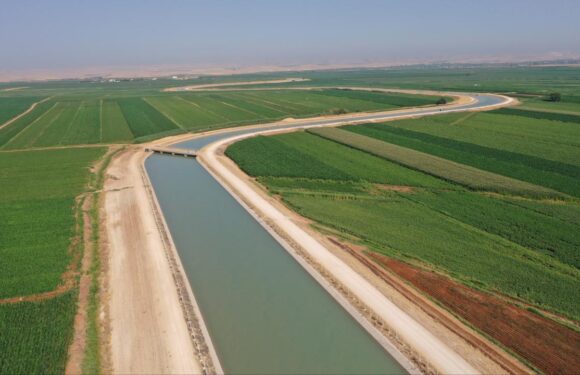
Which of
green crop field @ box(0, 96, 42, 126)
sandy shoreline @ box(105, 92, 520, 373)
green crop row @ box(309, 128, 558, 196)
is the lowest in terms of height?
sandy shoreline @ box(105, 92, 520, 373)

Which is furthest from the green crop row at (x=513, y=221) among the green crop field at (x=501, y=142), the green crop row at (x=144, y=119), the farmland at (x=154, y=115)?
the green crop row at (x=144, y=119)

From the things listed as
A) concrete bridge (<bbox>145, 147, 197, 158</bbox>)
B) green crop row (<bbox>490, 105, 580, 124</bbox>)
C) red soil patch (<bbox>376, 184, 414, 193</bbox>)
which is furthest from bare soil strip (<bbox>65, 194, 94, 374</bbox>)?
green crop row (<bbox>490, 105, 580, 124</bbox>)

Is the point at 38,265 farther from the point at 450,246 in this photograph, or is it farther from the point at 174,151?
the point at 174,151

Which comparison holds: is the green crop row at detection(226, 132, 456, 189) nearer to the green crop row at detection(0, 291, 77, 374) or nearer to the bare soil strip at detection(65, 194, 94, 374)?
the bare soil strip at detection(65, 194, 94, 374)

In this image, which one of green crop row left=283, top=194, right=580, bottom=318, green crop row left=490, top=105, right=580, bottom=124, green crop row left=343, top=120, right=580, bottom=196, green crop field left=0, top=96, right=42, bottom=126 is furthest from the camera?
green crop field left=0, top=96, right=42, bottom=126

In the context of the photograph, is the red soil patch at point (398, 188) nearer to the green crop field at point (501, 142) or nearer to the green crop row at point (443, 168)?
the green crop row at point (443, 168)
